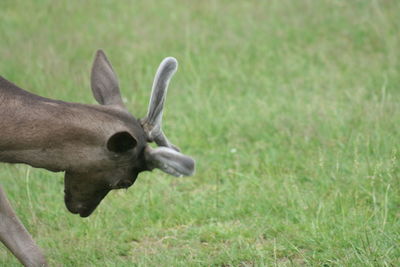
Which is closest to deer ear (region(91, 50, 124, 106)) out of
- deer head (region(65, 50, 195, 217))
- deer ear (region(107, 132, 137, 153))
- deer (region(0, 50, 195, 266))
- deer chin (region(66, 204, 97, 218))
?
deer head (region(65, 50, 195, 217))

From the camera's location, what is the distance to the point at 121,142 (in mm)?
4953

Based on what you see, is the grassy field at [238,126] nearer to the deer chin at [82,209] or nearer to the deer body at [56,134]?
the deer chin at [82,209]

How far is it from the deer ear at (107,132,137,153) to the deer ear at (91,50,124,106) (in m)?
0.57

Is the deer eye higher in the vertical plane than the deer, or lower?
lower

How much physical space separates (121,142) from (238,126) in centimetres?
328

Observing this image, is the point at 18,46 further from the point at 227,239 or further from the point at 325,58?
the point at 227,239

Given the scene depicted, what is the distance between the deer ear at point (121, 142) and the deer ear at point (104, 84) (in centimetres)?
57

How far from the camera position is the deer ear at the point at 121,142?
16.0ft

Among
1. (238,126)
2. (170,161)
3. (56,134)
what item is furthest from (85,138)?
(238,126)

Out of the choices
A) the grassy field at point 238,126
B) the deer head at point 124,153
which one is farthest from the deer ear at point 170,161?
the grassy field at point 238,126

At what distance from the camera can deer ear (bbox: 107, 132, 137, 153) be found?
4891 mm

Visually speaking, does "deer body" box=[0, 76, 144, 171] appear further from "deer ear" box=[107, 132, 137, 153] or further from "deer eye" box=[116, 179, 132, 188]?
"deer eye" box=[116, 179, 132, 188]

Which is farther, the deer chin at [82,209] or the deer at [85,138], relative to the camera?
the deer chin at [82,209]

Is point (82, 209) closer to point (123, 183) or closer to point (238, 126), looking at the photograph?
point (123, 183)
